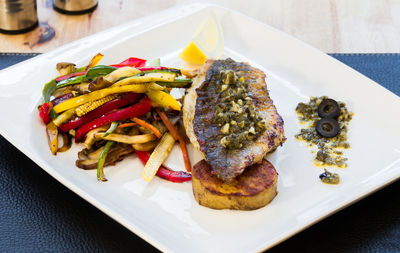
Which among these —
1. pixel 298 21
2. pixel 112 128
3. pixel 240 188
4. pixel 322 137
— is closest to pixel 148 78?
pixel 112 128

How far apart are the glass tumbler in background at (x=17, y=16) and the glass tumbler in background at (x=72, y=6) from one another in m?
0.49

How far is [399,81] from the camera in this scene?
5.82m

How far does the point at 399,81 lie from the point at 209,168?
2784 millimetres

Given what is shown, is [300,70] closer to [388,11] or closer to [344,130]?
[344,130]

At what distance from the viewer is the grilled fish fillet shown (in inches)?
156

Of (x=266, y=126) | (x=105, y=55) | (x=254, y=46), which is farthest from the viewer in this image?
(x=254, y=46)

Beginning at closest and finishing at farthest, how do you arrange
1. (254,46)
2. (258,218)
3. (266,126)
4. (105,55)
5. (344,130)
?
(258,218), (266,126), (344,130), (105,55), (254,46)

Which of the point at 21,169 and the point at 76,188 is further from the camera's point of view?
the point at 21,169

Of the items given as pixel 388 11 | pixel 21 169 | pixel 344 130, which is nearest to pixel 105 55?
pixel 21 169

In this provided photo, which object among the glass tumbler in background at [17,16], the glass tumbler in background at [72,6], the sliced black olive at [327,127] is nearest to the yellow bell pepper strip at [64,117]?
the sliced black olive at [327,127]

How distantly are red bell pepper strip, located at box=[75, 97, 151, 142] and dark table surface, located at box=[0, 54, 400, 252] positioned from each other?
457 millimetres

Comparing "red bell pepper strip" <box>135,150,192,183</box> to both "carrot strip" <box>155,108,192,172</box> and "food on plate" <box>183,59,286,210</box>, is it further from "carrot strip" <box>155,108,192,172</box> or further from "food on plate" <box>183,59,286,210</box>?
"food on plate" <box>183,59,286,210</box>

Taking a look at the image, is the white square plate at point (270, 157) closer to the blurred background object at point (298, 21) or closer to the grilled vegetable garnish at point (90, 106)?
the grilled vegetable garnish at point (90, 106)

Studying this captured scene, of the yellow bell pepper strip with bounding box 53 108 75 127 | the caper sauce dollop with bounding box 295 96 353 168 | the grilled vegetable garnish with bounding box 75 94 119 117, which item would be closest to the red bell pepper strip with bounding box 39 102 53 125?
the yellow bell pepper strip with bounding box 53 108 75 127
